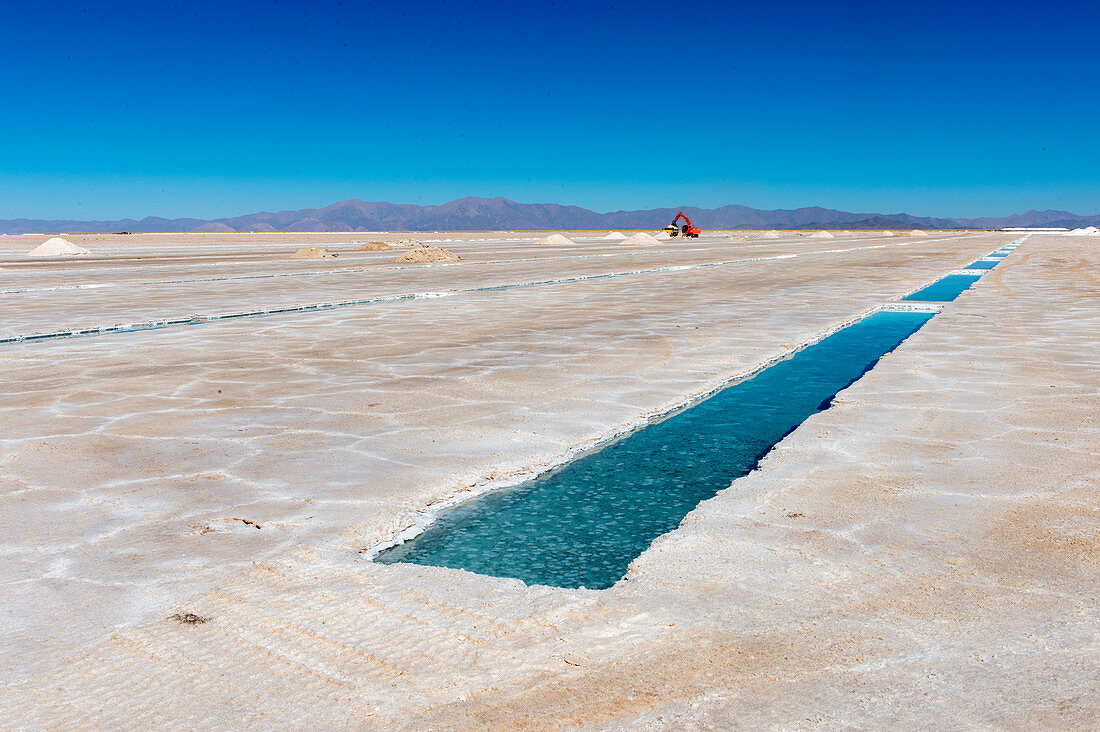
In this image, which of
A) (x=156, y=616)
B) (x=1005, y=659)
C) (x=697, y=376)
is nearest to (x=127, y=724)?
(x=156, y=616)

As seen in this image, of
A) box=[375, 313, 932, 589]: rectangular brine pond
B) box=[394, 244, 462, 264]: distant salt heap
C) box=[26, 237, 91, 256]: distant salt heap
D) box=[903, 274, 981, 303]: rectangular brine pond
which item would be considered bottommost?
box=[375, 313, 932, 589]: rectangular brine pond

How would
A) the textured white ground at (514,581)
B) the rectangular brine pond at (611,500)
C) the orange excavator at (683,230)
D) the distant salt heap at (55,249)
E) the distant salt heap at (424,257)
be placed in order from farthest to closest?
the orange excavator at (683,230) < the distant salt heap at (55,249) < the distant salt heap at (424,257) < the rectangular brine pond at (611,500) < the textured white ground at (514,581)

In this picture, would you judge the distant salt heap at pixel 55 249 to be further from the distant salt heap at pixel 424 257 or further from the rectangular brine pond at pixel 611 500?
the rectangular brine pond at pixel 611 500

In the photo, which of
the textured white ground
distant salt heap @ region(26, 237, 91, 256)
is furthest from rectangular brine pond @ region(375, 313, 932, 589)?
distant salt heap @ region(26, 237, 91, 256)

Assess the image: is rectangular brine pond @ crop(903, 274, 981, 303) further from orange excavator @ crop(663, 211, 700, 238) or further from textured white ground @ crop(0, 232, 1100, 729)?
orange excavator @ crop(663, 211, 700, 238)

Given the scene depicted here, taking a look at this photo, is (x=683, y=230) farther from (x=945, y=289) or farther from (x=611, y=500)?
(x=611, y=500)

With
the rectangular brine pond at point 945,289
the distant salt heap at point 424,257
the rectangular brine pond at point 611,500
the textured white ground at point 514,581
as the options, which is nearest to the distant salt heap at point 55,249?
the distant salt heap at point 424,257
